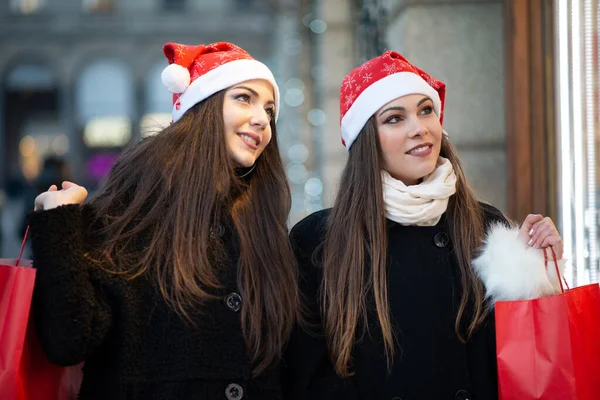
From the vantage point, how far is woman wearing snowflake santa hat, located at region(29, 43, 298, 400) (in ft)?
9.99

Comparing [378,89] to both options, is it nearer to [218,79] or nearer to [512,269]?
[218,79]

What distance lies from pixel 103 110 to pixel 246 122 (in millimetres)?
40530

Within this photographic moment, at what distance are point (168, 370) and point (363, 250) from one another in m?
0.90

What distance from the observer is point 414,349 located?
3.35m

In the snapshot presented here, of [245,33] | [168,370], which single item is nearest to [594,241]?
[168,370]

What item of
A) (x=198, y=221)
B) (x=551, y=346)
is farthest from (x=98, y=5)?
(x=551, y=346)

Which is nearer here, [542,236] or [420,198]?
[542,236]

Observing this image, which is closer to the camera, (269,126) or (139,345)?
(139,345)

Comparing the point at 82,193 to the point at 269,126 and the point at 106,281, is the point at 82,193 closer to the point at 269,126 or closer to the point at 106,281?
the point at 106,281

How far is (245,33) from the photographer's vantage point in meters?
44.6

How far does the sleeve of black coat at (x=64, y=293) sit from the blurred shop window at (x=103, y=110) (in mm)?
39687

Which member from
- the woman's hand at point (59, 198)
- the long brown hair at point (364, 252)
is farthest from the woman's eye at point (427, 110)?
the woman's hand at point (59, 198)

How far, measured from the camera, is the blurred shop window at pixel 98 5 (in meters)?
44.9

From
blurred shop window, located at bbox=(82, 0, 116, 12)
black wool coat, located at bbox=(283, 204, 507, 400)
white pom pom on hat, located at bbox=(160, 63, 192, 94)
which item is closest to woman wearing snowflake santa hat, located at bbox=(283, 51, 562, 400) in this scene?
black wool coat, located at bbox=(283, 204, 507, 400)
